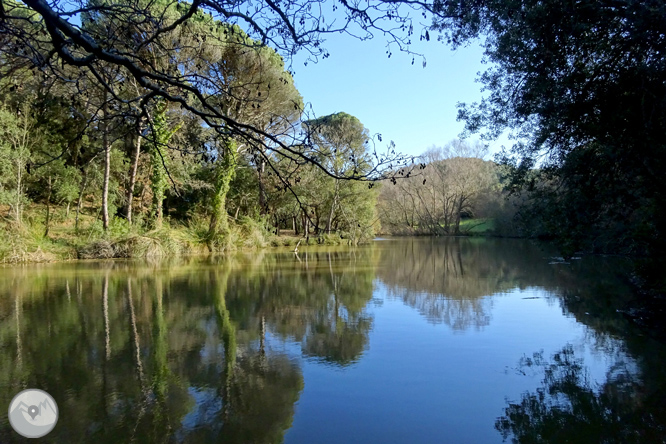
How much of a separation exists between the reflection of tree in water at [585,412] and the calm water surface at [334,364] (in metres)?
0.01

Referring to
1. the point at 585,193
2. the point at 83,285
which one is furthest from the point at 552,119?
the point at 83,285

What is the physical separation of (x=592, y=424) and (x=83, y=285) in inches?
369

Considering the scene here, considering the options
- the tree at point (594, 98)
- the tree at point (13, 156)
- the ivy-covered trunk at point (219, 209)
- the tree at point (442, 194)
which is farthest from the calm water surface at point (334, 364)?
the tree at point (442, 194)

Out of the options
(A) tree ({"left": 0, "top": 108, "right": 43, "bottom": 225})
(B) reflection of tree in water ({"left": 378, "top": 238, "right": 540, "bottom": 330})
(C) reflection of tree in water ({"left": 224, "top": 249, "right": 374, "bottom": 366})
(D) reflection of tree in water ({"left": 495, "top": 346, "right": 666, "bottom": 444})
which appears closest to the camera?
(D) reflection of tree in water ({"left": 495, "top": 346, "right": 666, "bottom": 444})

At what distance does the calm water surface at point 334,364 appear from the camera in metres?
3.21

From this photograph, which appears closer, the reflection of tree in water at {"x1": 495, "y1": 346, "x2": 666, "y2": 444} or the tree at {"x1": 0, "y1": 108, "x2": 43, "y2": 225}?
the reflection of tree in water at {"x1": 495, "y1": 346, "x2": 666, "y2": 444}

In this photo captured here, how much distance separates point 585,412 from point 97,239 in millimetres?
15882

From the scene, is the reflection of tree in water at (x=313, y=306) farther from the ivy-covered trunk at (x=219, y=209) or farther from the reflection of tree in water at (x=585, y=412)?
the ivy-covered trunk at (x=219, y=209)

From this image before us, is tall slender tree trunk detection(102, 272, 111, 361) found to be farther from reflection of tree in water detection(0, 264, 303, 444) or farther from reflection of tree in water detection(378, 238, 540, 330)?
reflection of tree in water detection(378, 238, 540, 330)

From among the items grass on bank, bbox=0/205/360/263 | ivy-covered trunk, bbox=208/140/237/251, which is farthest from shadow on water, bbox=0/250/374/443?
ivy-covered trunk, bbox=208/140/237/251

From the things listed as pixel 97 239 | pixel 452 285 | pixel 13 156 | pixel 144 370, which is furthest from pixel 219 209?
pixel 144 370

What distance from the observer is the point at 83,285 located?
380 inches

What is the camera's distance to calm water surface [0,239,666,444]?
3.21 meters

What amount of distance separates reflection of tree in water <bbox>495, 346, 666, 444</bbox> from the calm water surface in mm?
15
